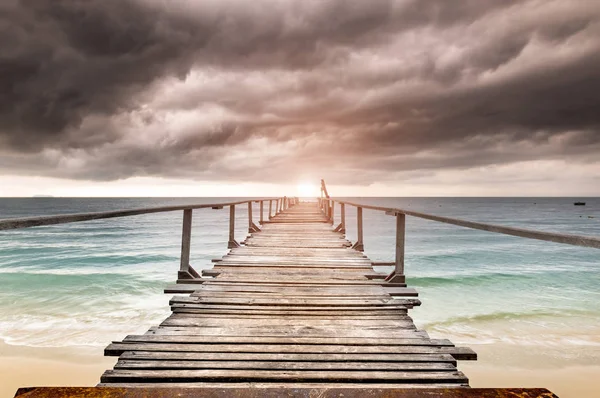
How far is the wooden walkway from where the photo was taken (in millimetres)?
2471

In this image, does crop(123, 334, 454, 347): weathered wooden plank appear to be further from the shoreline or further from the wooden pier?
the shoreline

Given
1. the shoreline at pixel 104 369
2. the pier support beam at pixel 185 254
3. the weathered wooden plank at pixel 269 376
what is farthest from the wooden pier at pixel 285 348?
the shoreline at pixel 104 369

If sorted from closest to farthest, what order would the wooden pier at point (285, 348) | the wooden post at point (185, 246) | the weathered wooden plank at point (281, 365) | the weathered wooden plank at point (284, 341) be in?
the wooden pier at point (285, 348), the weathered wooden plank at point (281, 365), the weathered wooden plank at point (284, 341), the wooden post at point (185, 246)

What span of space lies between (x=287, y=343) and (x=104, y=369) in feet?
24.4

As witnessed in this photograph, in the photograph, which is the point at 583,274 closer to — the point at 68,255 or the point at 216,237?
the point at 216,237

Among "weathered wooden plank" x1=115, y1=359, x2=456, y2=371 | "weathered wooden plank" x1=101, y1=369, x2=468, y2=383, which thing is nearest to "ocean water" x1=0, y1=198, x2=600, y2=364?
"weathered wooden plank" x1=115, y1=359, x2=456, y2=371

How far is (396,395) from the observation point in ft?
4.06

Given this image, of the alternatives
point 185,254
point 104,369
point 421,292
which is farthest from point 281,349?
point 421,292

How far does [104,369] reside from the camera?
27.0 ft

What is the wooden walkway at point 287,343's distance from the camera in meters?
2.47

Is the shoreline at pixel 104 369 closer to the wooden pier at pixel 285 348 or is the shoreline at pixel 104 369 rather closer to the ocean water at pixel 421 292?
the ocean water at pixel 421 292

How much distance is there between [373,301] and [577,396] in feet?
21.5

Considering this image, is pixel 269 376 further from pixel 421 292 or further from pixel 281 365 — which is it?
pixel 421 292

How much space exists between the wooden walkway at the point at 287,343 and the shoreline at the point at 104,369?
4725mm
